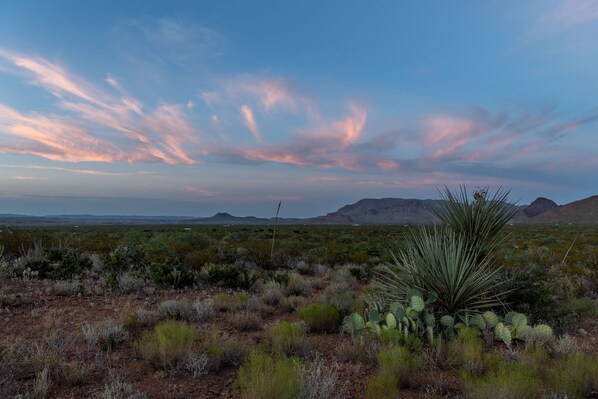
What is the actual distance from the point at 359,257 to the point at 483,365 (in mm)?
10577

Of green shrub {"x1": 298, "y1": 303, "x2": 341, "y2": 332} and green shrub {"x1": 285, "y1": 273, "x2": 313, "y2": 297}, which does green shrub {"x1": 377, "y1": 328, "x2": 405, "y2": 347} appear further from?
green shrub {"x1": 285, "y1": 273, "x2": 313, "y2": 297}

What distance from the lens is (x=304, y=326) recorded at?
21.1 feet

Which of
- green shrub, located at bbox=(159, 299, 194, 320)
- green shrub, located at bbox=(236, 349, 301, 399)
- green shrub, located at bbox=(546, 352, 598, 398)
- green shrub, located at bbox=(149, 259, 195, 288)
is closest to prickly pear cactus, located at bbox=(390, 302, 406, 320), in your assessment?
green shrub, located at bbox=(546, 352, 598, 398)

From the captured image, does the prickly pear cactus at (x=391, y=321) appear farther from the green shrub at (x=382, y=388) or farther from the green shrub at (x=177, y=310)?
the green shrub at (x=177, y=310)

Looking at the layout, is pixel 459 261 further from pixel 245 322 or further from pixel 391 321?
pixel 245 322

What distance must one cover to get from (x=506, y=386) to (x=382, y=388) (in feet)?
3.89

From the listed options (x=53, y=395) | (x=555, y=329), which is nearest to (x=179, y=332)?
(x=53, y=395)

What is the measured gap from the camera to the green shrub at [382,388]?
407 cm

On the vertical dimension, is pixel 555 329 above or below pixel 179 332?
below

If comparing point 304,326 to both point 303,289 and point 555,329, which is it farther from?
point 555,329

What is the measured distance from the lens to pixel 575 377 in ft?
14.4

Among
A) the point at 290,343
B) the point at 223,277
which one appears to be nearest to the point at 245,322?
the point at 290,343

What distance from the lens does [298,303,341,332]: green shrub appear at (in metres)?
6.68

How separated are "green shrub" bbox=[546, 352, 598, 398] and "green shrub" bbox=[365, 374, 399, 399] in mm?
1790
